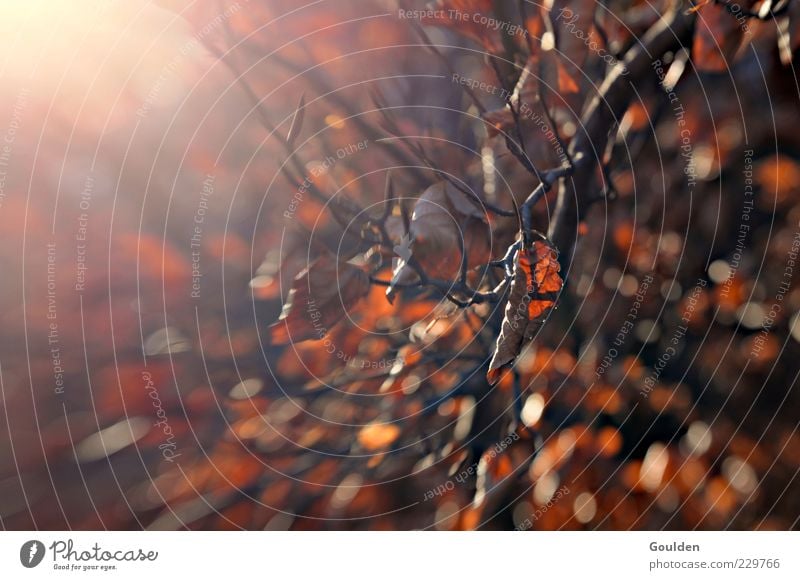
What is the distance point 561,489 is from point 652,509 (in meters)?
0.11

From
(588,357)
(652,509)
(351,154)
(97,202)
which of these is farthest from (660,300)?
(97,202)

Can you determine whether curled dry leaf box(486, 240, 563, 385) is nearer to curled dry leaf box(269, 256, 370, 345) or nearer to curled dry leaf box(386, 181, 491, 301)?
curled dry leaf box(386, 181, 491, 301)

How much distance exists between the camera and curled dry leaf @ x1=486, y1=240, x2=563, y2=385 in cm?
74

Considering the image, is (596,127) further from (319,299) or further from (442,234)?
(319,299)

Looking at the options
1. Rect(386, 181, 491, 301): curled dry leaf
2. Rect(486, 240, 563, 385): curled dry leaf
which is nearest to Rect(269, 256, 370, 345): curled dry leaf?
Rect(386, 181, 491, 301): curled dry leaf

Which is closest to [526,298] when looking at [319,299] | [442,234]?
[442,234]

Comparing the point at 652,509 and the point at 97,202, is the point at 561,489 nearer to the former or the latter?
the point at 652,509

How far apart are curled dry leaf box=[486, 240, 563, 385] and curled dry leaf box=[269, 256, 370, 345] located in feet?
0.51

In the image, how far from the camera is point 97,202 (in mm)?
676

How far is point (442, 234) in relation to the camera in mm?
723

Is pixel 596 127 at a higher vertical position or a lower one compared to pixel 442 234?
higher

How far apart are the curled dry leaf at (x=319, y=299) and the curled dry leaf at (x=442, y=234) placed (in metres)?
0.04

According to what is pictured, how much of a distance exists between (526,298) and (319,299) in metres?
0.22

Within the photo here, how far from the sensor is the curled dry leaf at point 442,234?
0.72 meters
